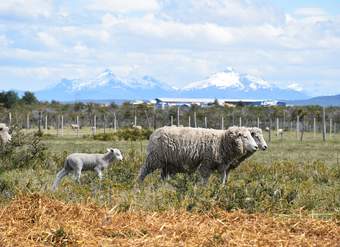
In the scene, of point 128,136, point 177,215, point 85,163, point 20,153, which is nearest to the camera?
point 177,215

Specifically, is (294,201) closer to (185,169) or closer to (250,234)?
(250,234)

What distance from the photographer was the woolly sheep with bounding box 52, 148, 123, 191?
54.6 feet

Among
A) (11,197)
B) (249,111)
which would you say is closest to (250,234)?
(11,197)

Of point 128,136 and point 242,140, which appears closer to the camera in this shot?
point 242,140

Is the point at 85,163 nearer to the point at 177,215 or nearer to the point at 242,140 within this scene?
the point at 242,140

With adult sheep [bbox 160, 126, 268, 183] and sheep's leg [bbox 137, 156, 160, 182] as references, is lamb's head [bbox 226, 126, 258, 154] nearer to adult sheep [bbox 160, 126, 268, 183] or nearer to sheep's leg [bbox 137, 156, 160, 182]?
adult sheep [bbox 160, 126, 268, 183]

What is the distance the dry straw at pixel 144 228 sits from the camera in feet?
25.2

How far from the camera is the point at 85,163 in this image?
1723 cm

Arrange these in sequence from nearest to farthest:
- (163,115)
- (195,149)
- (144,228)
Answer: (144,228) → (195,149) → (163,115)

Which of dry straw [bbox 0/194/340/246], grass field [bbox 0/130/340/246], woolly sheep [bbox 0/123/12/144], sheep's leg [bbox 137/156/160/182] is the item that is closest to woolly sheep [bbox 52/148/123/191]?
sheep's leg [bbox 137/156/160/182]

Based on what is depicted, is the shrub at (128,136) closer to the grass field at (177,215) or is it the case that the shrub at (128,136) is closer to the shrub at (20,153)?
the shrub at (20,153)

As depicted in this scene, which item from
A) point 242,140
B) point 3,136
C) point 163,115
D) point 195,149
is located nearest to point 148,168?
point 195,149

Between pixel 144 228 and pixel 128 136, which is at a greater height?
pixel 144 228

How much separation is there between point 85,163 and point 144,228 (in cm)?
917
